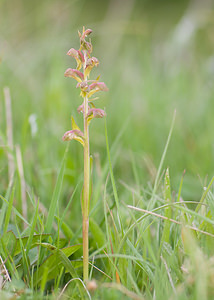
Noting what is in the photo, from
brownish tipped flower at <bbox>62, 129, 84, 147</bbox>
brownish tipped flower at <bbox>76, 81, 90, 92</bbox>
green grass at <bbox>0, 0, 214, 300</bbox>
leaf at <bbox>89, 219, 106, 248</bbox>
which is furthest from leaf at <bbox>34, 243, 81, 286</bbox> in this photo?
brownish tipped flower at <bbox>76, 81, 90, 92</bbox>

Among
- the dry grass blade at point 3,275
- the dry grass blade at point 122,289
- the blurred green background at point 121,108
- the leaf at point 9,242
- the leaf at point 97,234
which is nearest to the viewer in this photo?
the dry grass blade at point 122,289

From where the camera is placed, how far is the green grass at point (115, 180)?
1172 mm

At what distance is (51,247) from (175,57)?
3.52 meters

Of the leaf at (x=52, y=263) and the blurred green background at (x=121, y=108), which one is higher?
the blurred green background at (x=121, y=108)

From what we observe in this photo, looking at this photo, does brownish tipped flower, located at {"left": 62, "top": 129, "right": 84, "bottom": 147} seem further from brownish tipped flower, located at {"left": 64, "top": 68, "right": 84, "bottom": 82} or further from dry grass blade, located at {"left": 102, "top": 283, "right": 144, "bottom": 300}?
dry grass blade, located at {"left": 102, "top": 283, "right": 144, "bottom": 300}

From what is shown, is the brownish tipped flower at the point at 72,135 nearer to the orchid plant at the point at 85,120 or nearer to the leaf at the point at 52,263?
the orchid plant at the point at 85,120

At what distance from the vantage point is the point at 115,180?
204cm

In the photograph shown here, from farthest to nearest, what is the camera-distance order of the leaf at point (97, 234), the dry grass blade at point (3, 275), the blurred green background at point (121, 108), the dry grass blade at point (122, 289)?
the blurred green background at point (121, 108), the leaf at point (97, 234), the dry grass blade at point (3, 275), the dry grass blade at point (122, 289)

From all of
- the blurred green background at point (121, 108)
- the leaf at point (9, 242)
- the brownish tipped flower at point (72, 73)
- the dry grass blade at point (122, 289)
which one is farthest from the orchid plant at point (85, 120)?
the blurred green background at point (121, 108)

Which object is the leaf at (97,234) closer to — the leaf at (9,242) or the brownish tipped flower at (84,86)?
the leaf at (9,242)

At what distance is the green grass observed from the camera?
3.84 feet

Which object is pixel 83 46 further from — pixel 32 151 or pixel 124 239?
pixel 32 151

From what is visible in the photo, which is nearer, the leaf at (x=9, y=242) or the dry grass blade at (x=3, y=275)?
the dry grass blade at (x=3, y=275)

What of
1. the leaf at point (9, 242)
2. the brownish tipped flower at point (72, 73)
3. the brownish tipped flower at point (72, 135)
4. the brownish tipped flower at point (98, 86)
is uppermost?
the brownish tipped flower at point (72, 73)
